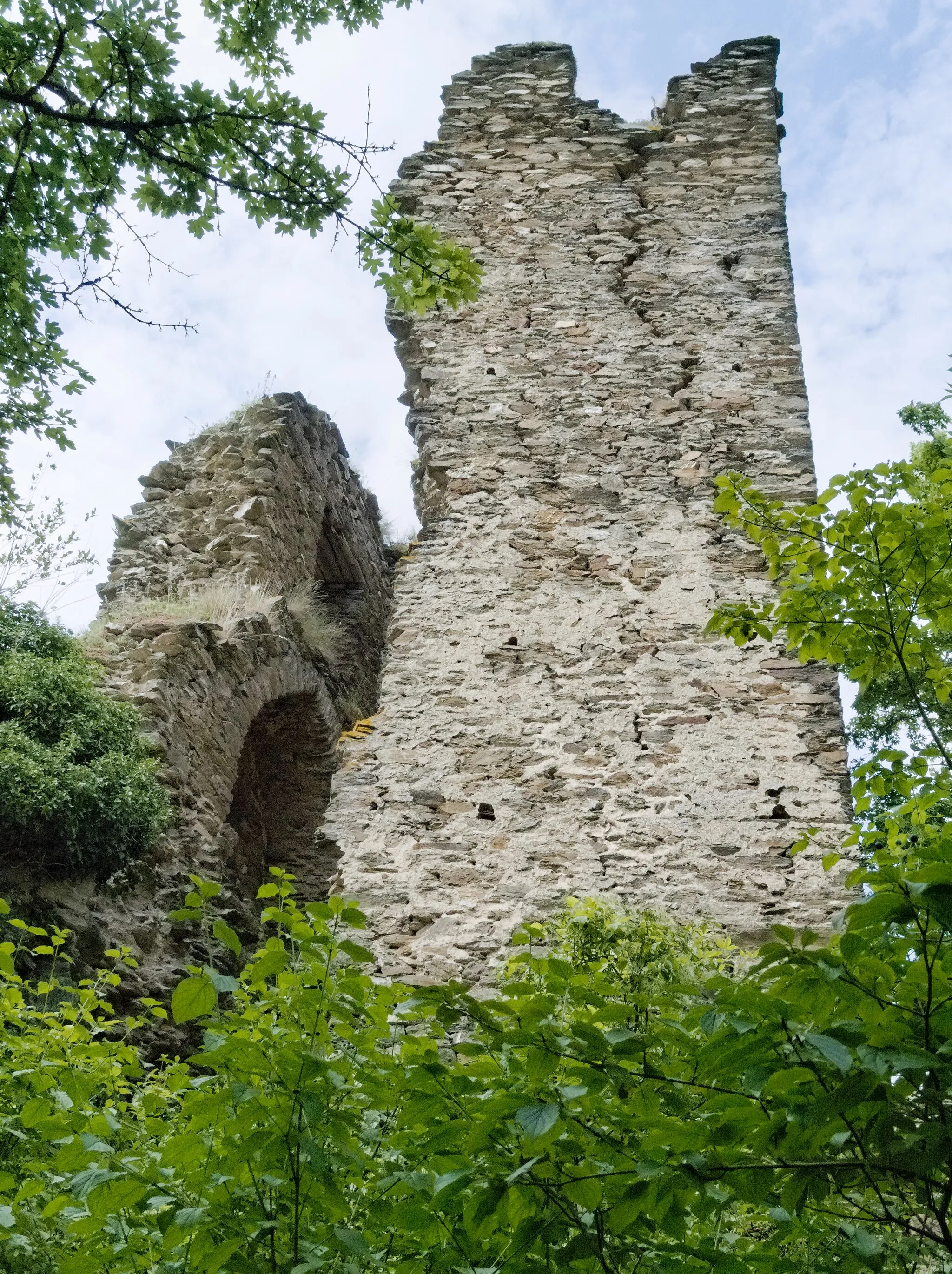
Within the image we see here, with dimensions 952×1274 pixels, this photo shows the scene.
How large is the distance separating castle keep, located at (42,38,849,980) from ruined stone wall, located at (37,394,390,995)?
34 mm

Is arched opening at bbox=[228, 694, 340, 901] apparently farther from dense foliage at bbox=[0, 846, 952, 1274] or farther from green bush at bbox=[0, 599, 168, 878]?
dense foliage at bbox=[0, 846, 952, 1274]

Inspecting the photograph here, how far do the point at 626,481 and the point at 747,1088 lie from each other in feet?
13.9

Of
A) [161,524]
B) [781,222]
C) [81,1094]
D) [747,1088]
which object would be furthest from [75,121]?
[161,524]

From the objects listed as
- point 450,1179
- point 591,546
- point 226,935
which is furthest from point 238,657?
point 450,1179

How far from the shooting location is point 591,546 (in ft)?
17.6

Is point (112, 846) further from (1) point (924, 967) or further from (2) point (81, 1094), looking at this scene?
(1) point (924, 967)

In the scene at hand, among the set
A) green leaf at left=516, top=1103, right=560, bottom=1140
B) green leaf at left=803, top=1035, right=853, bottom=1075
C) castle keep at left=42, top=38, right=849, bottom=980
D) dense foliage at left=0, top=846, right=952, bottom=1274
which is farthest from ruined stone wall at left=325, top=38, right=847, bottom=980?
green leaf at left=803, top=1035, right=853, bottom=1075

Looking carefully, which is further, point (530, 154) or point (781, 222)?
point (530, 154)

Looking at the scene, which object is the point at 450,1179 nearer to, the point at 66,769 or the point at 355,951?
the point at 355,951

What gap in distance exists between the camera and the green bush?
5.15 metres

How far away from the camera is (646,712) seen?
4.85 m

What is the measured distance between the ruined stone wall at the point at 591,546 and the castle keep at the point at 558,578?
0.05 ft

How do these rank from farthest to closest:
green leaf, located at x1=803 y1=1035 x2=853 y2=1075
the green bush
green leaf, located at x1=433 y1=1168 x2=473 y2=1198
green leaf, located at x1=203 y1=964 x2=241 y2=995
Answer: the green bush
green leaf, located at x1=203 y1=964 x2=241 y2=995
green leaf, located at x1=433 y1=1168 x2=473 y2=1198
green leaf, located at x1=803 y1=1035 x2=853 y2=1075

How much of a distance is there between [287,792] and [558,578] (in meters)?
4.08
